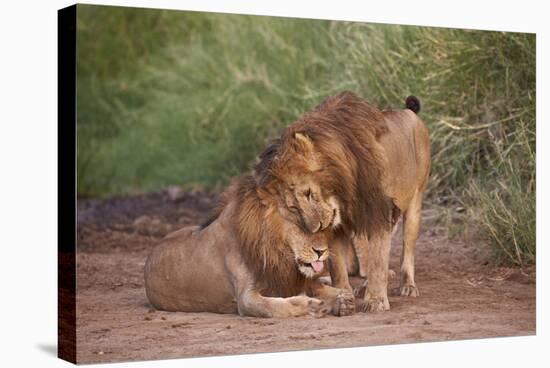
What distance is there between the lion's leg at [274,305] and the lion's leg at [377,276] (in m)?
0.39

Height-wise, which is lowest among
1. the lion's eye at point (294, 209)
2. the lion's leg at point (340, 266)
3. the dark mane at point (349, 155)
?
the lion's leg at point (340, 266)

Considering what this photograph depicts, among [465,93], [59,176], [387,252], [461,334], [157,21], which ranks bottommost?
[461,334]

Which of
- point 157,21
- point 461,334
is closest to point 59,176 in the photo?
point 461,334

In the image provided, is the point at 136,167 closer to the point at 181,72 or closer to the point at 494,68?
the point at 181,72

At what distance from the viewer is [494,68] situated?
25.2 feet

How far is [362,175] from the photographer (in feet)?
20.4

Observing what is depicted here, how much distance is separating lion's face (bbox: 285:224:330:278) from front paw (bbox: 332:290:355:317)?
0.90 ft

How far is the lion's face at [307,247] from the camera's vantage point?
615 cm

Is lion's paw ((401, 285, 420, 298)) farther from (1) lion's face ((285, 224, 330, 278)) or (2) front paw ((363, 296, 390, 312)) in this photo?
(1) lion's face ((285, 224, 330, 278))

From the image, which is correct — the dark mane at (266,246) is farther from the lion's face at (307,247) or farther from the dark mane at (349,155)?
the dark mane at (349,155)

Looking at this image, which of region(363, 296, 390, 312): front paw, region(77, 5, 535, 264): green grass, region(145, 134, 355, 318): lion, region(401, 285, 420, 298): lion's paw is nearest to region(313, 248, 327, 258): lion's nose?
region(145, 134, 355, 318): lion

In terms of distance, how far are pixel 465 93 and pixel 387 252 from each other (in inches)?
65.3

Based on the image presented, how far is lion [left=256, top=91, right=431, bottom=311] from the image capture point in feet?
20.1

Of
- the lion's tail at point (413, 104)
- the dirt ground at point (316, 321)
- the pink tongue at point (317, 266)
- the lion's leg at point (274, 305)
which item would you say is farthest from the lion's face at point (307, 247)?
the lion's tail at point (413, 104)
